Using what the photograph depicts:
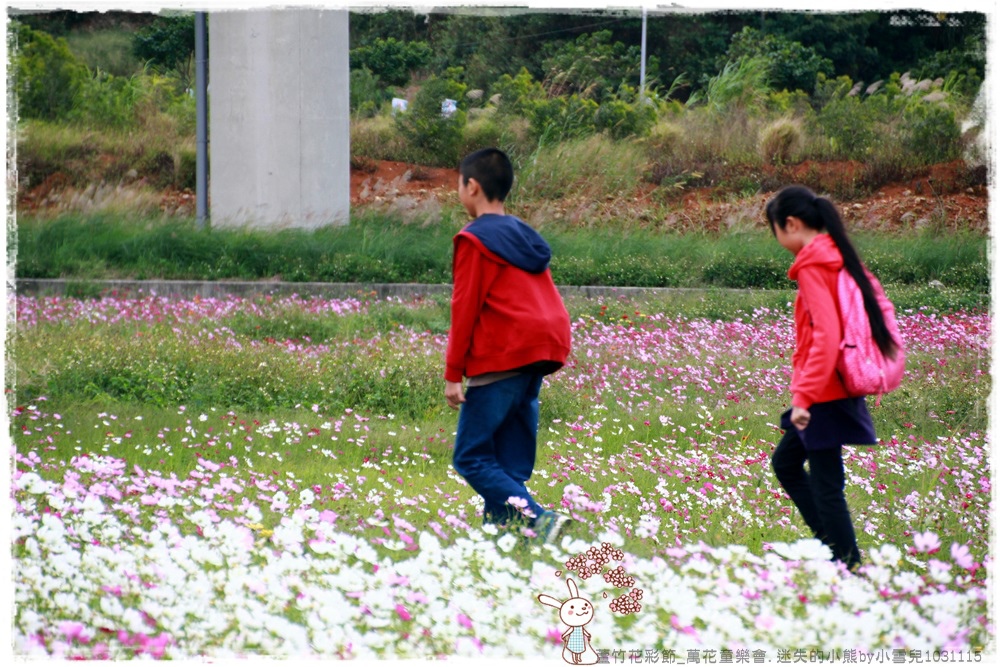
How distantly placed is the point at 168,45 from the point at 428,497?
25.3 meters

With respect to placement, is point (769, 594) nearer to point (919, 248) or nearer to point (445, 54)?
point (919, 248)

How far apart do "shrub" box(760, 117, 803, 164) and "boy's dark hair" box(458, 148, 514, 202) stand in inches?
670

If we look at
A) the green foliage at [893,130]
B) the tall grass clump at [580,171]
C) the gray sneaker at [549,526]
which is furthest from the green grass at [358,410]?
the green foliage at [893,130]

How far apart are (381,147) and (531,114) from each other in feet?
9.32

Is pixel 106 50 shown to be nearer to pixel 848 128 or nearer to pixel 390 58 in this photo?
pixel 390 58

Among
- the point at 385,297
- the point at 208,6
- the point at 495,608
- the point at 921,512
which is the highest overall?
the point at 208,6

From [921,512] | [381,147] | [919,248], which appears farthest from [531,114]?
[921,512]

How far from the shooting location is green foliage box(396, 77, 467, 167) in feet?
66.3

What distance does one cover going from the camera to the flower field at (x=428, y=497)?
2.91m

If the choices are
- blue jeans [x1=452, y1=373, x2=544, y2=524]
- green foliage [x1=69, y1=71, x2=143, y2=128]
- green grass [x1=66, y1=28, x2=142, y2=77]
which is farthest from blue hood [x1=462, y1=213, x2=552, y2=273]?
green grass [x1=66, y1=28, x2=142, y2=77]

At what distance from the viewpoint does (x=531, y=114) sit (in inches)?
824

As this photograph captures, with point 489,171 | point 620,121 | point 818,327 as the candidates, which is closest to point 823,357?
point 818,327

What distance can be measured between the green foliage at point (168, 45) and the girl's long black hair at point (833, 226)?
2554 centimetres

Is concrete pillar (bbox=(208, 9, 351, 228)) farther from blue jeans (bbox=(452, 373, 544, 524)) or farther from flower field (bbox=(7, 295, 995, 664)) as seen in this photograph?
blue jeans (bbox=(452, 373, 544, 524))
